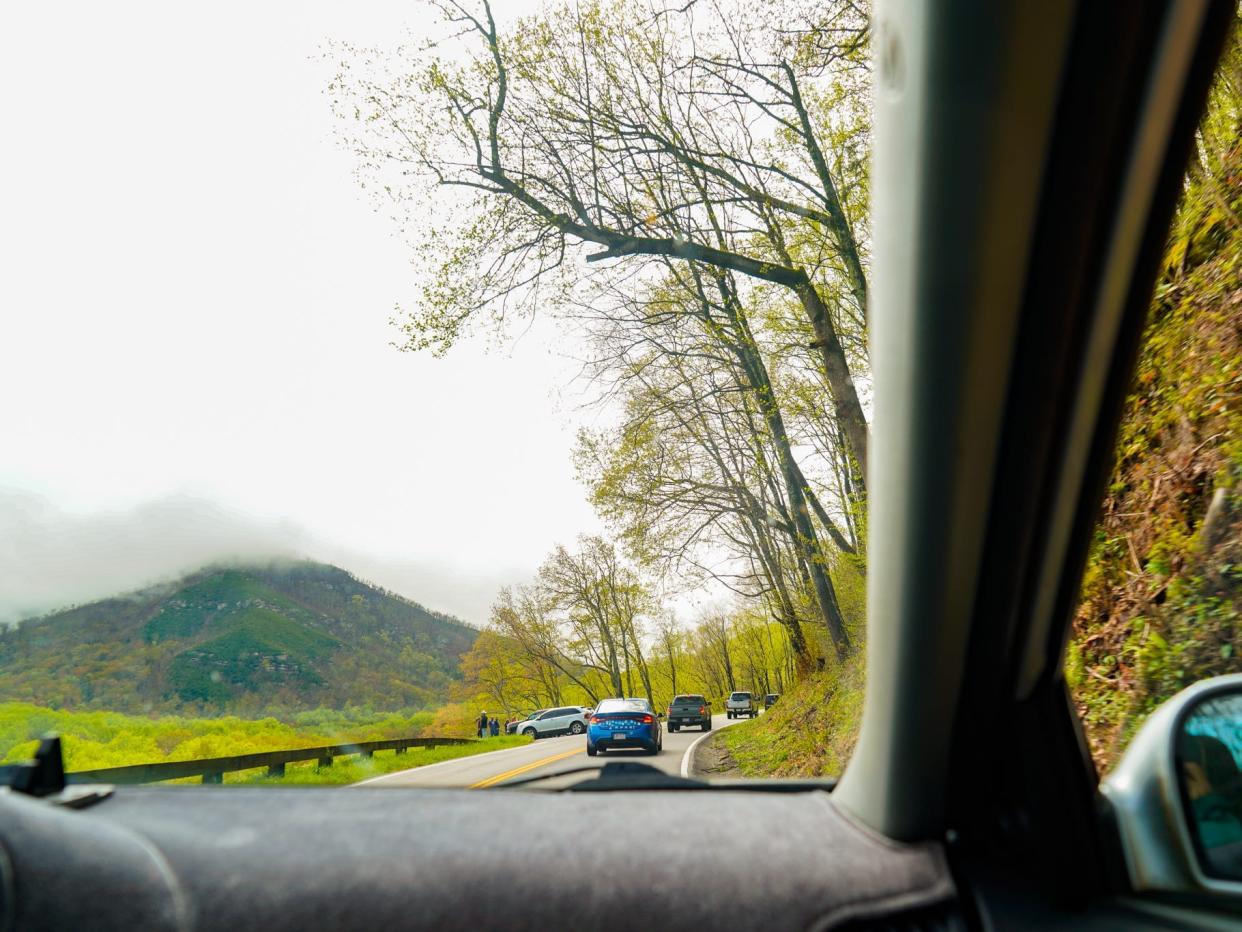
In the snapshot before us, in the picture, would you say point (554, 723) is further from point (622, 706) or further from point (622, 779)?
point (622, 779)

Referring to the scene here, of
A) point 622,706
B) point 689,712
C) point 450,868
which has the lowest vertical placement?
point 689,712

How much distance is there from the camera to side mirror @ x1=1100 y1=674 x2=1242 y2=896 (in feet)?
5.04

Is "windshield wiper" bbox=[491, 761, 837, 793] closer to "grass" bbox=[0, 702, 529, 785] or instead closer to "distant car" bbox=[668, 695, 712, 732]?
"grass" bbox=[0, 702, 529, 785]

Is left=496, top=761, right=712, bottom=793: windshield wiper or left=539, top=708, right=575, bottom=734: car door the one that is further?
left=539, top=708, right=575, bottom=734: car door

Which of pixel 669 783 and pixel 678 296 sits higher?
pixel 678 296

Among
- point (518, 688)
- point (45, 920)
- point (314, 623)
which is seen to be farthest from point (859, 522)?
point (45, 920)

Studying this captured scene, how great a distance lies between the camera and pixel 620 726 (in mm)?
8680

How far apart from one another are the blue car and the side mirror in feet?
16.7

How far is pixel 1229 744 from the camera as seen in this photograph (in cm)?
159

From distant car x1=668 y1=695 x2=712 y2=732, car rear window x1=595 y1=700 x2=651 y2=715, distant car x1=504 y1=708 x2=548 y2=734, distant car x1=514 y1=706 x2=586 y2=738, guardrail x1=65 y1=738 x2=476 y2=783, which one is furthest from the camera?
distant car x1=668 y1=695 x2=712 y2=732

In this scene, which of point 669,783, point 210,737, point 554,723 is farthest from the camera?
point 554,723

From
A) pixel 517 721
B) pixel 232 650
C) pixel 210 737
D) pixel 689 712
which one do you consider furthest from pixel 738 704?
pixel 210 737

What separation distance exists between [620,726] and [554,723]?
796 millimetres

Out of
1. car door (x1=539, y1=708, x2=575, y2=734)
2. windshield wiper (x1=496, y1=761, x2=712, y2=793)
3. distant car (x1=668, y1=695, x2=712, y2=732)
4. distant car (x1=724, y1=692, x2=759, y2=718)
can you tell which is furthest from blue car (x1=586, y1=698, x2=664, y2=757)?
distant car (x1=724, y1=692, x2=759, y2=718)
